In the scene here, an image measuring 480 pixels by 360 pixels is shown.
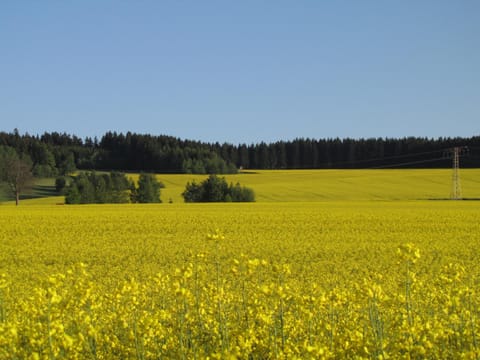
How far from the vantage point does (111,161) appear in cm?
11556

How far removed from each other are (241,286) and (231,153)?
364ft

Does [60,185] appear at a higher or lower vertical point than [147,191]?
higher

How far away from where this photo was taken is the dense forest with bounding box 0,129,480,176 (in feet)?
334

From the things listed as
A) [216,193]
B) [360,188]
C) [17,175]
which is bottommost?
[216,193]

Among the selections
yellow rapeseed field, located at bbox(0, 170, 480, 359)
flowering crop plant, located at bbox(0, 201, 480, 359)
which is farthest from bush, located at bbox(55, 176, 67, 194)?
yellow rapeseed field, located at bbox(0, 170, 480, 359)

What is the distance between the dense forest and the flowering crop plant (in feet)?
231

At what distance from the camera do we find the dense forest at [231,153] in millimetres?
101938

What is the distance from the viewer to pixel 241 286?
11.6 metres

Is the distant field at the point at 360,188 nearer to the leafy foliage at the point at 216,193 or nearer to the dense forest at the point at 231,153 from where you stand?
the leafy foliage at the point at 216,193

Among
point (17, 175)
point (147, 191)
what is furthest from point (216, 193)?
point (17, 175)

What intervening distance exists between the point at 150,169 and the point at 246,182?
39.1 m

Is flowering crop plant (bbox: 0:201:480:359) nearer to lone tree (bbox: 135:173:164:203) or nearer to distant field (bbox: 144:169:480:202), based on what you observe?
lone tree (bbox: 135:173:164:203)

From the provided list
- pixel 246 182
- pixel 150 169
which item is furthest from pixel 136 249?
pixel 150 169

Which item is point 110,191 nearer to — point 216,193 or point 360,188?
point 216,193
